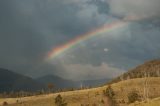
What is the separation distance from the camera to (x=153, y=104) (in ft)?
305

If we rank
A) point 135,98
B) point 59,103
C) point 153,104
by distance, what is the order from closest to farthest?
point 153,104 < point 59,103 < point 135,98

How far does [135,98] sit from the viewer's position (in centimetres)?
16800

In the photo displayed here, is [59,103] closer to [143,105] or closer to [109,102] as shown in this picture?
[109,102]

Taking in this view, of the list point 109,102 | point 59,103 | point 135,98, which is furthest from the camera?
point 135,98

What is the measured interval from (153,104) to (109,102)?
48278mm

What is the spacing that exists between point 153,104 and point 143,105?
14.1 ft

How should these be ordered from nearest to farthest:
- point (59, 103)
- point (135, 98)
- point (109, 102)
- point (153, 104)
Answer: point (153, 104) < point (109, 102) < point (59, 103) < point (135, 98)

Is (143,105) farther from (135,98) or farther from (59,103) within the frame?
(135,98)

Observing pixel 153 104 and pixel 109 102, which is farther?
pixel 109 102

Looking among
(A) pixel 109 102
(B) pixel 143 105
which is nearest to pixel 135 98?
(A) pixel 109 102

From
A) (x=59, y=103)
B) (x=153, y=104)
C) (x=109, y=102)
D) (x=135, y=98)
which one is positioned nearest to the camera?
(x=153, y=104)

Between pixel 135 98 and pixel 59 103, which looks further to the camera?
pixel 135 98

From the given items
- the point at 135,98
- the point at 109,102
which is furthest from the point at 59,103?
the point at 135,98

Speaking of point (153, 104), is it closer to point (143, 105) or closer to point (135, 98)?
point (143, 105)
